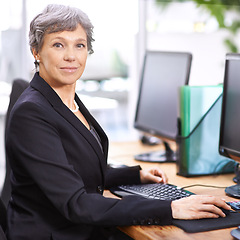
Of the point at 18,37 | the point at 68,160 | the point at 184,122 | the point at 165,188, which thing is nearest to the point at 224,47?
the point at 18,37

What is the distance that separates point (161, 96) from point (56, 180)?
1.14 metres

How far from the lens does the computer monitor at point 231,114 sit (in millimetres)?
1738

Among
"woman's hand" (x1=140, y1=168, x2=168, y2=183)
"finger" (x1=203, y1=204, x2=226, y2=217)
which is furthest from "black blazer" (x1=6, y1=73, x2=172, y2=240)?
"woman's hand" (x1=140, y1=168, x2=168, y2=183)

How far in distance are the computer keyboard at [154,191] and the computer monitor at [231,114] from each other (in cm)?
20

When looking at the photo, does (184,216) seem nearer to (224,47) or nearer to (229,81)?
(229,81)

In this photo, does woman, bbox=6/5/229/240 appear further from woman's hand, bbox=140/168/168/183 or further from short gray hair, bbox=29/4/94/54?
woman's hand, bbox=140/168/168/183

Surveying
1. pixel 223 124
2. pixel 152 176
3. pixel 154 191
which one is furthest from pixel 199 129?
pixel 154 191

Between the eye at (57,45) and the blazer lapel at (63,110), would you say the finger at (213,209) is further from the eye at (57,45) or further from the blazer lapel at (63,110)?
the eye at (57,45)

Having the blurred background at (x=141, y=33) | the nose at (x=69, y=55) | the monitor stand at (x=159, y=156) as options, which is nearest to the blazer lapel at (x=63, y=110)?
the nose at (x=69, y=55)

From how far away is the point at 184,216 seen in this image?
1.40 meters

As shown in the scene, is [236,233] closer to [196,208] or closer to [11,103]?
[196,208]

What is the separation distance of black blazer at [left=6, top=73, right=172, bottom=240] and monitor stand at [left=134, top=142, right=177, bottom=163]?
2.58ft

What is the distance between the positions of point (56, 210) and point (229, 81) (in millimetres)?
834

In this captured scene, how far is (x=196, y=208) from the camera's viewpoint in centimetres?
141
